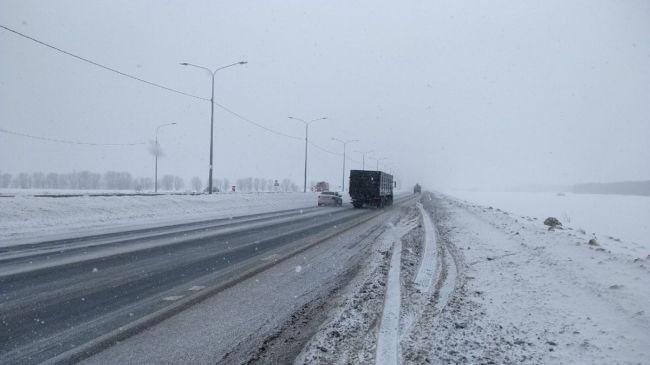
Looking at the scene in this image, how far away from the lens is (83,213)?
69.9 feet

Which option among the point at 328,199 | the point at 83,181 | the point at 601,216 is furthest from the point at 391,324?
the point at 83,181

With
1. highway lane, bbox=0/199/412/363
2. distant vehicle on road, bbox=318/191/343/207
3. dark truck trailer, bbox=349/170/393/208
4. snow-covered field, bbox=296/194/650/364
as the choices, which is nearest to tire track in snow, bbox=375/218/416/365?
snow-covered field, bbox=296/194/650/364

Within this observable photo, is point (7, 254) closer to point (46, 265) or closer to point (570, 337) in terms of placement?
point (46, 265)

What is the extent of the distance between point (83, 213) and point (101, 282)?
50.9ft

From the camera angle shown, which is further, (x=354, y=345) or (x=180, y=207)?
(x=180, y=207)

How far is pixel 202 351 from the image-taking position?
4.69 m

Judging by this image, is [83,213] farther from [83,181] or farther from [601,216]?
[83,181]

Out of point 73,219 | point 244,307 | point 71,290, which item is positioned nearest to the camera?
point 244,307

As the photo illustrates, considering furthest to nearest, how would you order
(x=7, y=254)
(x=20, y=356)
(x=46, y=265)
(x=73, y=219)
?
(x=73, y=219) < (x=7, y=254) < (x=46, y=265) < (x=20, y=356)

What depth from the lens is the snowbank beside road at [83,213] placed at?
54.4 ft

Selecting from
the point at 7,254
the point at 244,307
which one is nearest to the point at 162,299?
the point at 244,307

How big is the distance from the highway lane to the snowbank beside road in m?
3.77

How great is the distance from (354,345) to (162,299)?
10.5 feet

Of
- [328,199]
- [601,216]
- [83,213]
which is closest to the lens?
[83,213]
